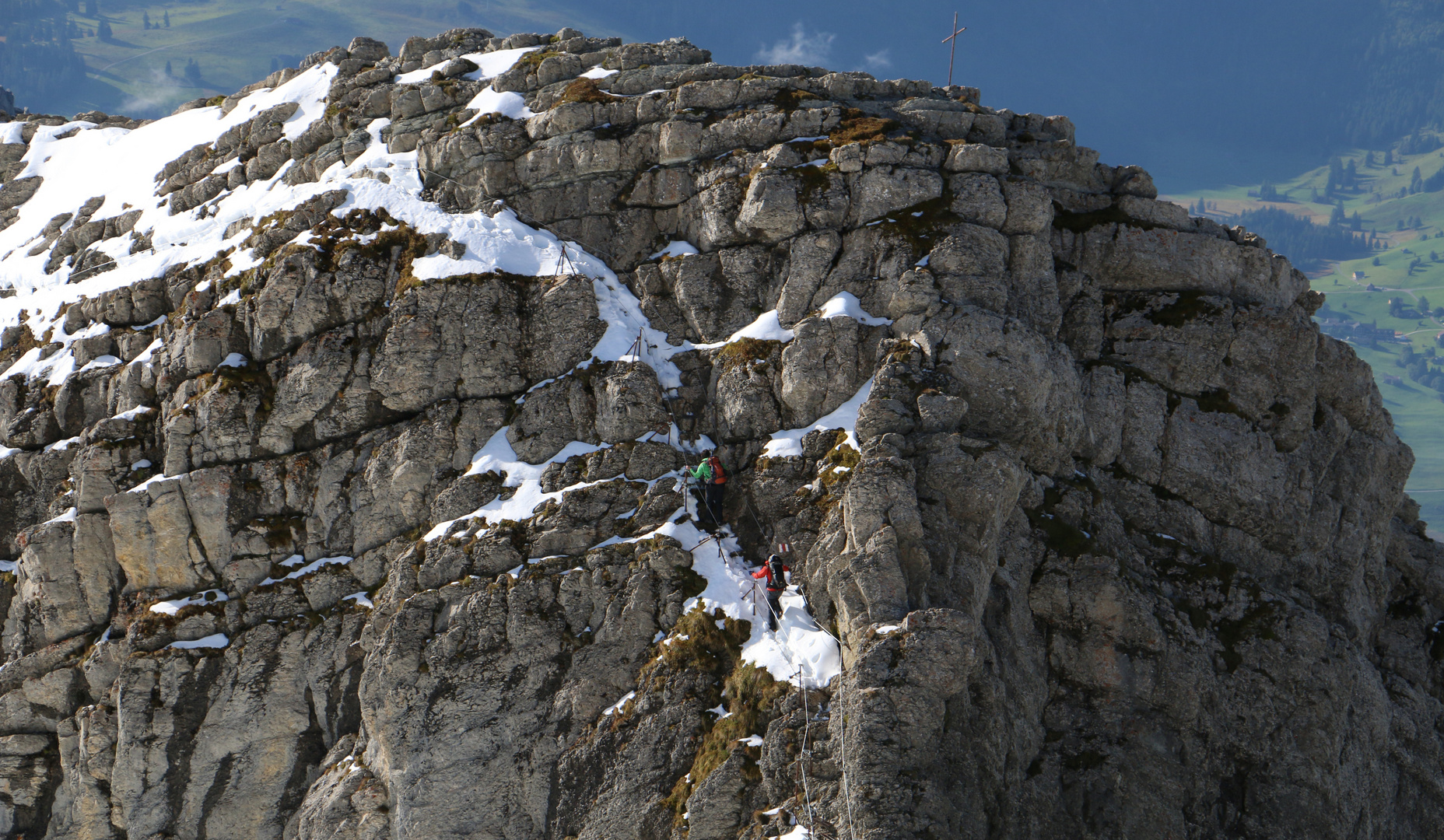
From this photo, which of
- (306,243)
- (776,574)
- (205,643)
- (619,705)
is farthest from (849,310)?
(205,643)

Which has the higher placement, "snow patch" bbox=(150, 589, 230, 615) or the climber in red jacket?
the climber in red jacket

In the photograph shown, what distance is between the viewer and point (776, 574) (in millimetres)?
34531

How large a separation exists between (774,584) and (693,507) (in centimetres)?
571

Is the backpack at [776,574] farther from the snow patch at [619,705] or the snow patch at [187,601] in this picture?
the snow patch at [187,601]

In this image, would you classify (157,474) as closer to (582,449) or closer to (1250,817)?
(582,449)

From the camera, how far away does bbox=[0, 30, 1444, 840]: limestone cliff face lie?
3369 centimetres

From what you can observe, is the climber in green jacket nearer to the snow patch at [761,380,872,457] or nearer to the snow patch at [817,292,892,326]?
the snow patch at [761,380,872,457]

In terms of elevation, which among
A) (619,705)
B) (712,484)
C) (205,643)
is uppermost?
(712,484)

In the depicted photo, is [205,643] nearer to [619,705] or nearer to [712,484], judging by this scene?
[619,705]

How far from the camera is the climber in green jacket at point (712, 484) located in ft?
121

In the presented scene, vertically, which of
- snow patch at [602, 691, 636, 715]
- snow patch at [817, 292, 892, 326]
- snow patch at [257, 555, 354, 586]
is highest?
snow patch at [817, 292, 892, 326]

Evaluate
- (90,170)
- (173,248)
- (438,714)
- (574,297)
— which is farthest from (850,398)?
(90,170)

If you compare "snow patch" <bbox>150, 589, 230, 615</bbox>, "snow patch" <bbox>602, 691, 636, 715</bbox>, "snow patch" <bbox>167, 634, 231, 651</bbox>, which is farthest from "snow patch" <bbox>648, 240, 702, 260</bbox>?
"snow patch" <bbox>167, 634, 231, 651</bbox>

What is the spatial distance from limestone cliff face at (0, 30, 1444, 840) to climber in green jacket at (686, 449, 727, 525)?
140 cm
